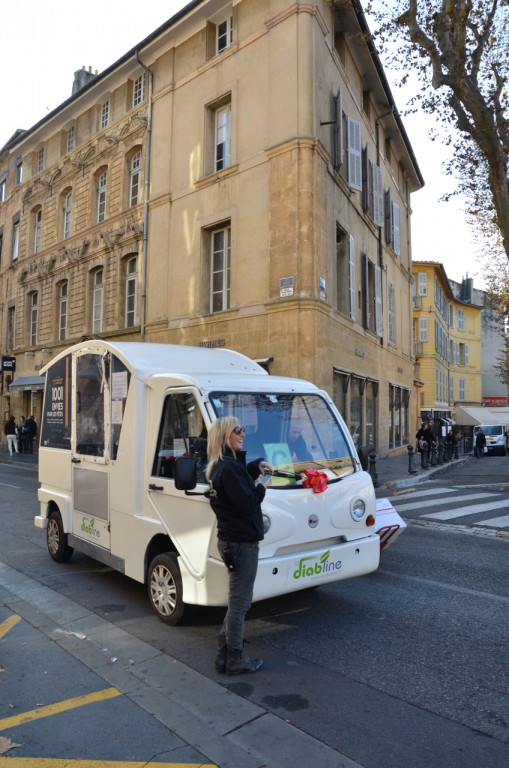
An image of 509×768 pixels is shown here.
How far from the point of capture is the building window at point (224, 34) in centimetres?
1861

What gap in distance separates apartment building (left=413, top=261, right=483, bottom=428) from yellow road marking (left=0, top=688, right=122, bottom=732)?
3500 cm

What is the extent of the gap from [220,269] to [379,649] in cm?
1553

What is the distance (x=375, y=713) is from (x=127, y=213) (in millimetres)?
20940

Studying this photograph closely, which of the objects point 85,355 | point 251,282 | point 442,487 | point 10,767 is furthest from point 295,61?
point 10,767

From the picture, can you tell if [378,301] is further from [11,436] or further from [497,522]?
[11,436]

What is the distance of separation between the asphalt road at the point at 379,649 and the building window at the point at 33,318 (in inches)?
899

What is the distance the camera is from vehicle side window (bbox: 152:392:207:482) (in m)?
4.70

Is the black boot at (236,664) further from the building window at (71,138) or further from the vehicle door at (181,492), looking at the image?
the building window at (71,138)

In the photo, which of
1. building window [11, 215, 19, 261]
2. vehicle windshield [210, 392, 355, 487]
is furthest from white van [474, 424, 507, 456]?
vehicle windshield [210, 392, 355, 487]

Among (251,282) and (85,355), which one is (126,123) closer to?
(251,282)

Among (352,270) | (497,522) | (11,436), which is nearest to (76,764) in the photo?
(497,522)

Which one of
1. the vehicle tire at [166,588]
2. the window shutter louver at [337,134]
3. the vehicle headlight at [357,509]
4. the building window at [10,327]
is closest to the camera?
the vehicle tire at [166,588]

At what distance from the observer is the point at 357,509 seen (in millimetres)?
4863

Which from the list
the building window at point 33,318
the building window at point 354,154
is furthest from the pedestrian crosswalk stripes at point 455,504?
the building window at point 33,318
